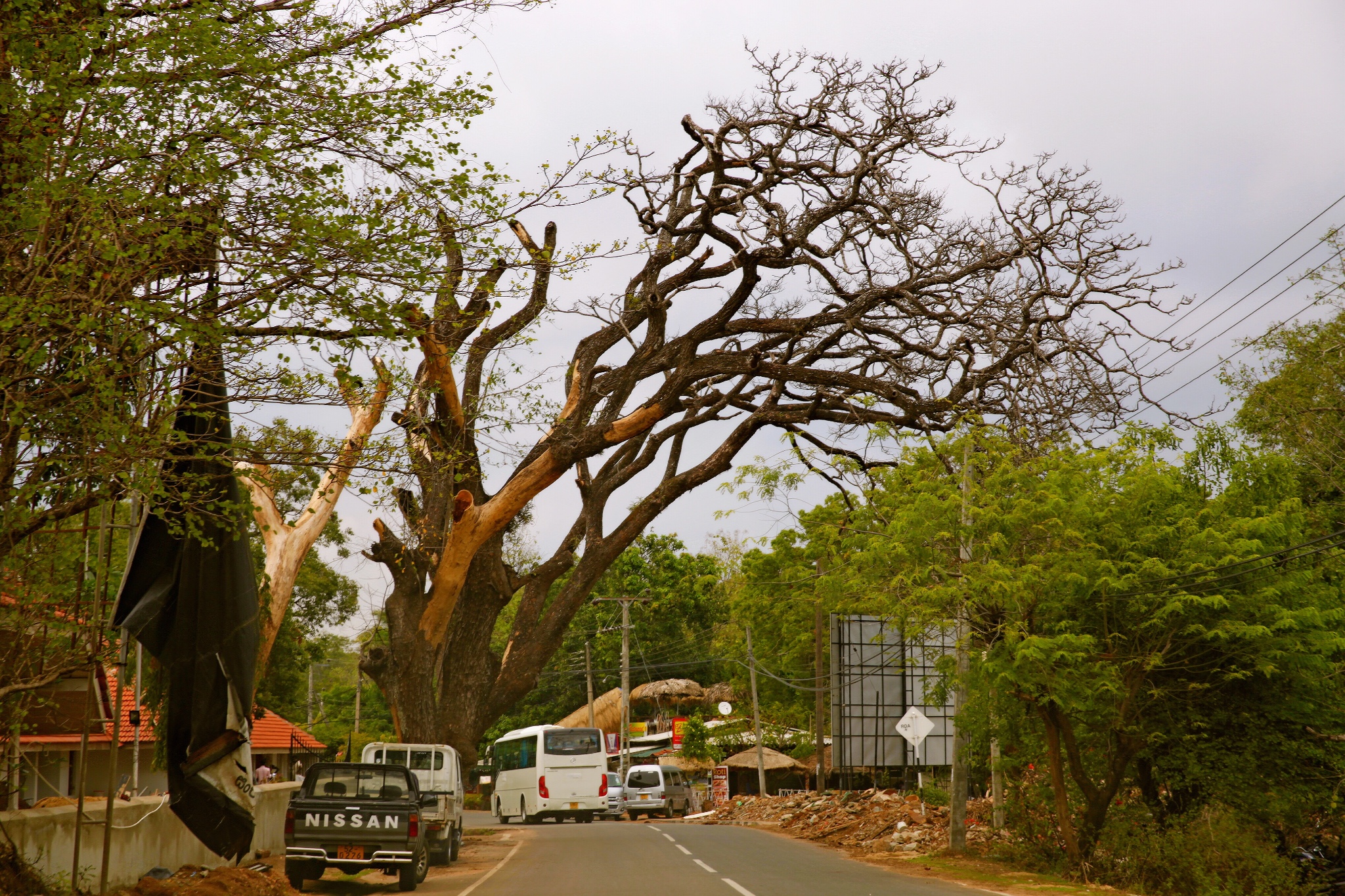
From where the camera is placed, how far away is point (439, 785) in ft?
62.8

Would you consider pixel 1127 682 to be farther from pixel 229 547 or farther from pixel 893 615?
pixel 229 547

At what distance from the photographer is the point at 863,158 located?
1642 centimetres

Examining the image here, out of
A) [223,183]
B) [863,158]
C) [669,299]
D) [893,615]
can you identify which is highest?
[863,158]

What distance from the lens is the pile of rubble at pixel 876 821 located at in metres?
21.4

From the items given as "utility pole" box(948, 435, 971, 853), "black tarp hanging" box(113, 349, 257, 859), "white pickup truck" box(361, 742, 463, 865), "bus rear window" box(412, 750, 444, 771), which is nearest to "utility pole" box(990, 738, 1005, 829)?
"utility pole" box(948, 435, 971, 853)

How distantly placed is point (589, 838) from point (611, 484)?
9350 mm

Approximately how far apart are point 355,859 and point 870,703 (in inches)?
677

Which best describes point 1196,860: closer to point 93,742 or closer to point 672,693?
point 93,742

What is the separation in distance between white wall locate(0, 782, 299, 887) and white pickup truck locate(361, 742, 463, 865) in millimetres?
4056

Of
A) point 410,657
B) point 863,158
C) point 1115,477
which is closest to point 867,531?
point 1115,477

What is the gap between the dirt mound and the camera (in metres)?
10.3

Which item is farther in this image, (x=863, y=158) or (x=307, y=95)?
(x=863, y=158)

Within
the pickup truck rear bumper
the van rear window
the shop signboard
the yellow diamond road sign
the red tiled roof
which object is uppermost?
the yellow diamond road sign

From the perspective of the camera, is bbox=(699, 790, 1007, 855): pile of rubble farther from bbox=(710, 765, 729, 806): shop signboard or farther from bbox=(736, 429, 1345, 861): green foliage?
bbox=(710, 765, 729, 806): shop signboard
